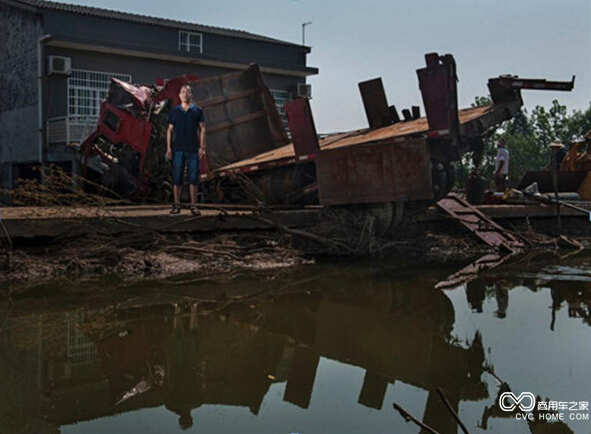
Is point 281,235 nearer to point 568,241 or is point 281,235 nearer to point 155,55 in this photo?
point 568,241

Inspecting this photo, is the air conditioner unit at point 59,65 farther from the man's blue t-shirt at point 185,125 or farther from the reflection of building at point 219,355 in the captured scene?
the reflection of building at point 219,355

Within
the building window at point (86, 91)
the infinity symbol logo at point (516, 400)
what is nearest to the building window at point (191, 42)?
the building window at point (86, 91)

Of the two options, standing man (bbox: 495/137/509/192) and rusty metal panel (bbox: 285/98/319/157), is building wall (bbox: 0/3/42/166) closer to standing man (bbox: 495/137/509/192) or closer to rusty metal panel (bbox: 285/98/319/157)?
standing man (bbox: 495/137/509/192)

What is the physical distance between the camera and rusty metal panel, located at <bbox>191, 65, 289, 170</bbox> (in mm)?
11688

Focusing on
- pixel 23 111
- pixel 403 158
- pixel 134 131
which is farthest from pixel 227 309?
pixel 23 111

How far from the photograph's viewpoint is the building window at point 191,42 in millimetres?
28750

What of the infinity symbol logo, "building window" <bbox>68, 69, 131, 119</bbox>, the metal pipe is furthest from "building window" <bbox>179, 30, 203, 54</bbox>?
the infinity symbol logo

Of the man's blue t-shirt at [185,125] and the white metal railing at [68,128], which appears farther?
the white metal railing at [68,128]

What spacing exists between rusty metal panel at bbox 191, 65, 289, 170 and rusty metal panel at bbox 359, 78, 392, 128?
6.46 feet

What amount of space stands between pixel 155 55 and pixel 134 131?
15779mm

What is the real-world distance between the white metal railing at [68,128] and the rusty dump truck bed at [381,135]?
42.5 ft

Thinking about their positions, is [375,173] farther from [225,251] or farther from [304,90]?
[304,90]

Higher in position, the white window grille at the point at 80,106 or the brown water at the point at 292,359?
the white window grille at the point at 80,106

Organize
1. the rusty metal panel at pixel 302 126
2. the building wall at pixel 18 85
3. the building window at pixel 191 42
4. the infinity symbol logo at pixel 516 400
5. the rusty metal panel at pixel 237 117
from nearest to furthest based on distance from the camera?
the infinity symbol logo at pixel 516 400
the rusty metal panel at pixel 302 126
the rusty metal panel at pixel 237 117
the building wall at pixel 18 85
the building window at pixel 191 42
